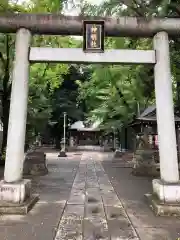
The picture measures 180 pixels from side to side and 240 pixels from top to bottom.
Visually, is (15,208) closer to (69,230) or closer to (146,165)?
(69,230)

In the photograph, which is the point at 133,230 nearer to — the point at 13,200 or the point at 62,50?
the point at 13,200

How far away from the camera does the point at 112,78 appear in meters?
25.5

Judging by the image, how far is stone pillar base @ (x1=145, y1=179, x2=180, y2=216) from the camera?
7.15 m

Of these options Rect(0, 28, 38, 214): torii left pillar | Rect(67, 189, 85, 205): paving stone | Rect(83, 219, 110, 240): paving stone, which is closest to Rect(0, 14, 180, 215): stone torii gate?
Rect(0, 28, 38, 214): torii left pillar

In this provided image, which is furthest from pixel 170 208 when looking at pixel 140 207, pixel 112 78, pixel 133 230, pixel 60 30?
pixel 112 78

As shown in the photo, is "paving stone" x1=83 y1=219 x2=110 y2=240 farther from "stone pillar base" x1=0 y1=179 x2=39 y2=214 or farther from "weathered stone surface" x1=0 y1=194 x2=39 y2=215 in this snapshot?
"stone pillar base" x1=0 y1=179 x2=39 y2=214

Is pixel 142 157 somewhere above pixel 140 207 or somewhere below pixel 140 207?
above

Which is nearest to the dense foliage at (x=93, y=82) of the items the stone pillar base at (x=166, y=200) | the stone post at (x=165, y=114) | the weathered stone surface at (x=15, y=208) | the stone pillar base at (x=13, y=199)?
the stone post at (x=165, y=114)

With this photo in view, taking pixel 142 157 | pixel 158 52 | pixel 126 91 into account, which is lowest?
pixel 142 157

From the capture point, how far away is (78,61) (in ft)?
26.8

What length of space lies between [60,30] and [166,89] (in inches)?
132

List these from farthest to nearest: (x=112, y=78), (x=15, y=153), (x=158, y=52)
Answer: (x=112, y=78) < (x=158, y=52) < (x=15, y=153)

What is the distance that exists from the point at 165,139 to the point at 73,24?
158 inches

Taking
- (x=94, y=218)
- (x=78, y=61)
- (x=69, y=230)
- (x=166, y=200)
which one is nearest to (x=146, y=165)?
(x=166, y=200)
